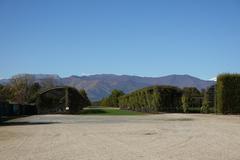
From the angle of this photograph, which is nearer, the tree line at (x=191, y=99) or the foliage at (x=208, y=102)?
the tree line at (x=191, y=99)

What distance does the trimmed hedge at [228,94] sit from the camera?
45031mm

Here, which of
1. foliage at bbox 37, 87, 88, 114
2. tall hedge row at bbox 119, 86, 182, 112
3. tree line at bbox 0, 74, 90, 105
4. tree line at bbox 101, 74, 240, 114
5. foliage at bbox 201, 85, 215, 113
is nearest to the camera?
tree line at bbox 101, 74, 240, 114

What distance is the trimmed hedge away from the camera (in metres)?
45.0

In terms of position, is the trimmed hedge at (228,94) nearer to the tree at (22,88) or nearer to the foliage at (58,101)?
the foliage at (58,101)

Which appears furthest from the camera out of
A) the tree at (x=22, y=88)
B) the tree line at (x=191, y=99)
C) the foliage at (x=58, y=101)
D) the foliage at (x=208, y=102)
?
the tree at (x=22, y=88)

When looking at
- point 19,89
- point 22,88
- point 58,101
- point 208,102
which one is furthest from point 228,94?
point 19,89

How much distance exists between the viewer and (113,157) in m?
12.1

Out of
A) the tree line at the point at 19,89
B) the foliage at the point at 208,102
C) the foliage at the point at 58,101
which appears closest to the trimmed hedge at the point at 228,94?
the foliage at the point at 208,102

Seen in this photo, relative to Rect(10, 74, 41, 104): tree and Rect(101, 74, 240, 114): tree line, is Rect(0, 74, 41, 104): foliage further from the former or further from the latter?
Rect(101, 74, 240, 114): tree line

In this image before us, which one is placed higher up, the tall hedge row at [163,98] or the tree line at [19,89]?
the tree line at [19,89]

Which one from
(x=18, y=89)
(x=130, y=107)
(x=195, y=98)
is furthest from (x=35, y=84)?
(x=195, y=98)

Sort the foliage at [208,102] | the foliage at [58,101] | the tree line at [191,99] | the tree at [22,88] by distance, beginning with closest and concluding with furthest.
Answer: the tree line at [191,99]
the foliage at [208,102]
the foliage at [58,101]
the tree at [22,88]

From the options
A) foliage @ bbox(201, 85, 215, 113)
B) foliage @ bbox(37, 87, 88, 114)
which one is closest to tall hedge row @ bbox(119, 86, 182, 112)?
foliage @ bbox(201, 85, 215, 113)

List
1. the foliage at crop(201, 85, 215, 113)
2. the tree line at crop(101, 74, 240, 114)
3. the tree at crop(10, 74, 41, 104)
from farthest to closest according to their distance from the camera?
the tree at crop(10, 74, 41, 104)
the foliage at crop(201, 85, 215, 113)
the tree line at crop(101, 74, 240, 114)
